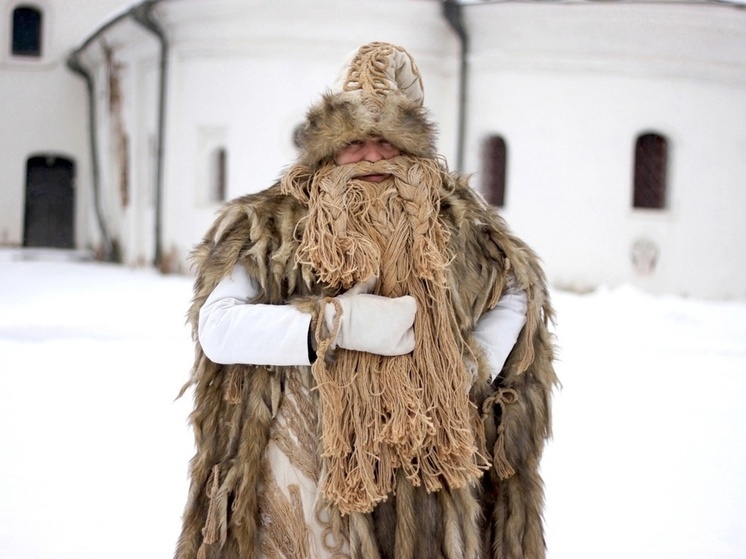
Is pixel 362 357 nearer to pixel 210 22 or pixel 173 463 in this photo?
pixel 173 463

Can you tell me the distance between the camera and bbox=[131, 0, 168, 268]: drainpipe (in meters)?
13.2

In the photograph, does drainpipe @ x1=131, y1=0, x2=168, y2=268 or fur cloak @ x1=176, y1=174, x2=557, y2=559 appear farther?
drainpipe @ x1=131, y1=0, x2=168, y2=268

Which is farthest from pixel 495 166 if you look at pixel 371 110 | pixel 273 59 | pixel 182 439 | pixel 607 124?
pixel 371 110

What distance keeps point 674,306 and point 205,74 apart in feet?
24.6

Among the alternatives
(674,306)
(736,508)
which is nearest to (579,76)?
(674,306)

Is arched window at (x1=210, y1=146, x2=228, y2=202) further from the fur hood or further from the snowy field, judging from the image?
the fur hood

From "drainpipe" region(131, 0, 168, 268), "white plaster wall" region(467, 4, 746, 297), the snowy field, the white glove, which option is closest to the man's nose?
the white glove

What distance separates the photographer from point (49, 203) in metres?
18.8

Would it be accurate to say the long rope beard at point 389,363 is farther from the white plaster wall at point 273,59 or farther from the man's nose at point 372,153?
the white plaster wall at point 273,59

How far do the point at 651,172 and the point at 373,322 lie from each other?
11456 millimetres

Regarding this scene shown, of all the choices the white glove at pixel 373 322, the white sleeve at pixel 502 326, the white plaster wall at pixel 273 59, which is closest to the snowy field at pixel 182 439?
the white sleeve at pixel 502 326

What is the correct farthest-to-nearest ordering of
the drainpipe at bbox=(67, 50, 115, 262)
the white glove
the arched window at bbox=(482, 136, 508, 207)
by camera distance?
the drainpipe at bbox=(67, 50, 115, 262), the arched window at bbox=(482, 136, 508, 207), the white glove

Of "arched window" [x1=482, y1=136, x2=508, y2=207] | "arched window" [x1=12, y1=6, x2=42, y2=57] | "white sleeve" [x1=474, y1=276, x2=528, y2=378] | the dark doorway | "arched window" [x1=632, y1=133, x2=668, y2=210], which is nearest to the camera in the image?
"white sleeve" [x1=474, y1=276, x2=528, y2=378]

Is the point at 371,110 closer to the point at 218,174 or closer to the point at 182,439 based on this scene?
the point at 182,439
